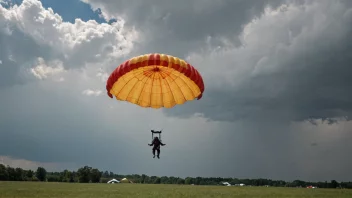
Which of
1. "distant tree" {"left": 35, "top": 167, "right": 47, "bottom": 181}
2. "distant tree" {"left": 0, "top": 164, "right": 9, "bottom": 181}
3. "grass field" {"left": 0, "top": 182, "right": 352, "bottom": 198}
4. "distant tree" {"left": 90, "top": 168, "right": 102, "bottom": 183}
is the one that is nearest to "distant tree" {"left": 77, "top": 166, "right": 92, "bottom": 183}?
"distant tree" {"left": 90, "top": 168, "right": 102, "bottom": 183}

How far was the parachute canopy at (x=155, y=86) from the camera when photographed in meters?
17.4

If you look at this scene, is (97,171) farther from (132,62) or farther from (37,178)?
(132,62)

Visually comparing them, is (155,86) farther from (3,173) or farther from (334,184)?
(334,184)

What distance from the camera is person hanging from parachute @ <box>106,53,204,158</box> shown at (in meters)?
17.2

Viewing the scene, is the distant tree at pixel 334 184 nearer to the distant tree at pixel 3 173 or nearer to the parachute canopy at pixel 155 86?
the distant tree at pixel 3 173

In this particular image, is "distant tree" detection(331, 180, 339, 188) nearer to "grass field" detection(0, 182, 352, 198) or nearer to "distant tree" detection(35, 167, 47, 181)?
"grass field" detection(0, 182, 352, 198)

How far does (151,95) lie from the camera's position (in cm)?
1923

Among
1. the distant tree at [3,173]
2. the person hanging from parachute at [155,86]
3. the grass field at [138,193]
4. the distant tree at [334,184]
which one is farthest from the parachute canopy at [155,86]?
the distant tree at [334,184]

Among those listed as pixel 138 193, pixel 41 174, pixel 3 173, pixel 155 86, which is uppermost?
pixel 155 86

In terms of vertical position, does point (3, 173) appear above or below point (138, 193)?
above

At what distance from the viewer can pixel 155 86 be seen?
1911cm

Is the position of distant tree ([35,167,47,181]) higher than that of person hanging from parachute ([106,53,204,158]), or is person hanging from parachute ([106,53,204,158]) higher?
person hanging from parachute ([106,53,204,158])

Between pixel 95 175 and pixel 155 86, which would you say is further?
pixel 95 175

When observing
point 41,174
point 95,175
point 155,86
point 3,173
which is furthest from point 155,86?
point 41,174
